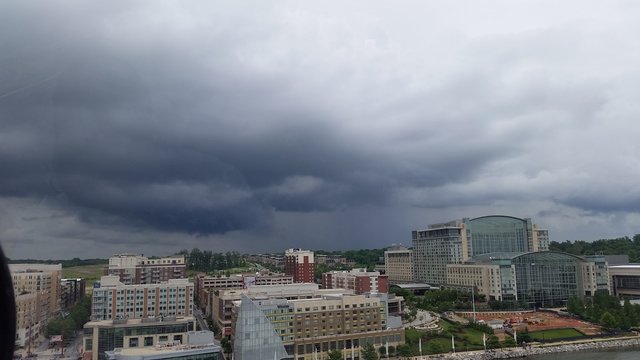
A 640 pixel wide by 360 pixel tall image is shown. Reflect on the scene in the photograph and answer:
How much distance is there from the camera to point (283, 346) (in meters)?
7.81

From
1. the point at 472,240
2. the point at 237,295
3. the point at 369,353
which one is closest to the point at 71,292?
the point at 237,295

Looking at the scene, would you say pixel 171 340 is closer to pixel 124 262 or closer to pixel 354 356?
pixel 354 356

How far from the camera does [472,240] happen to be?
17375mm

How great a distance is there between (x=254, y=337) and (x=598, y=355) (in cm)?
571

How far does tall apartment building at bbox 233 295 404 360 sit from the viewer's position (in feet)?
24.8

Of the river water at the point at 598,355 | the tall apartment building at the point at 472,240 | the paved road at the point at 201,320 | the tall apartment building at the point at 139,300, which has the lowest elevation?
the river water at the point at 598,355

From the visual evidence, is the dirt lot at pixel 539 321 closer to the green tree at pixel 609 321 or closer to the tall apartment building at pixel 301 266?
the green tree at pixel 609 321

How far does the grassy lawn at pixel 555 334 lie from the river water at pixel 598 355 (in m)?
0.67

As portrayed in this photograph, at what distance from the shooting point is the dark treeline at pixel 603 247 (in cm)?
1992

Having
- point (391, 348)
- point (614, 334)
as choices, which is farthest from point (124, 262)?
point (614, 334)

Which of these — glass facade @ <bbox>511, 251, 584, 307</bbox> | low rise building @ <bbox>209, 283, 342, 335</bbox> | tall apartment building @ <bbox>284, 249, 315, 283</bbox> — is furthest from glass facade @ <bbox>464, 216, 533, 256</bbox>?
low rise building @ <bbox>209, 283, 342, 335</bbox>

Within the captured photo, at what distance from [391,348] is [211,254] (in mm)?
13882

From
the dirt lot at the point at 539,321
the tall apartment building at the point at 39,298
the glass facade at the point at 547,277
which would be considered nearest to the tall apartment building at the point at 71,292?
the tall apartment building at the point at 39,298

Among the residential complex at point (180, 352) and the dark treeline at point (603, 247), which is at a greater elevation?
the dark treeline at point (603, 247)
